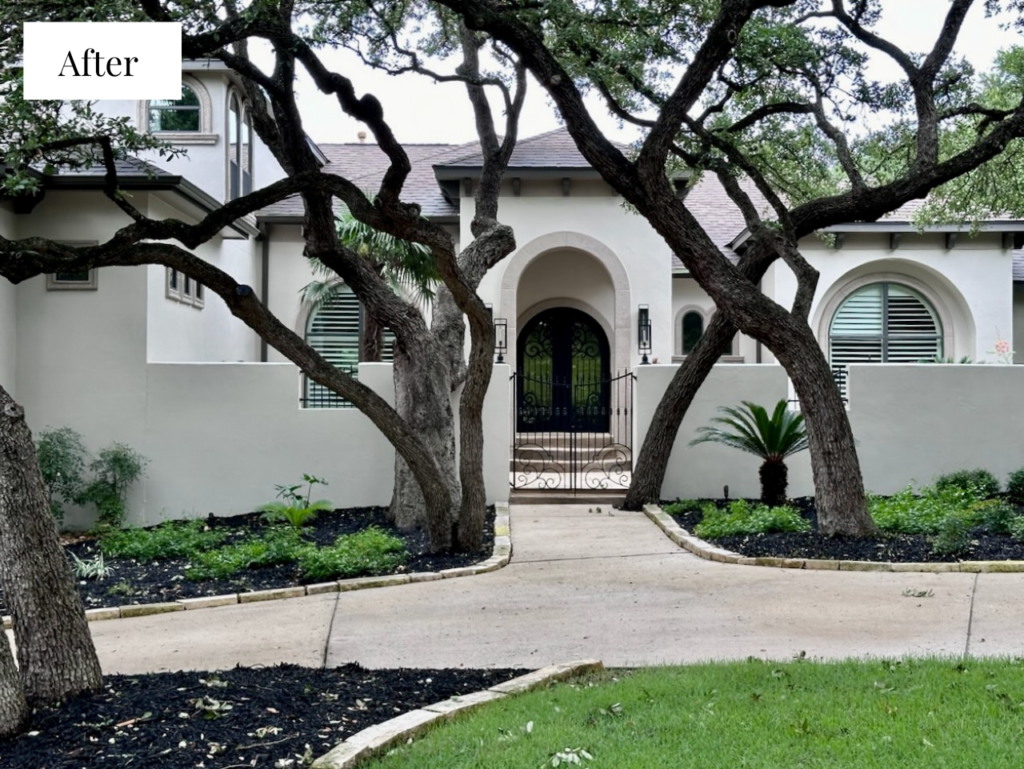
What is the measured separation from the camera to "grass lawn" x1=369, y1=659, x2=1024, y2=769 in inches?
180

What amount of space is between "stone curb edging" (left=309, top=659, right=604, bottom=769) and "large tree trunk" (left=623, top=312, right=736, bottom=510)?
8.01m

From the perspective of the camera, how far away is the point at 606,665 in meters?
6.70

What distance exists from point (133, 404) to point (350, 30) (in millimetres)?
6068

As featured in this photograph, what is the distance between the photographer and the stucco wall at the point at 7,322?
13977mm

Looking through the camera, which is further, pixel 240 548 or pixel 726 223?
pixel 726 223

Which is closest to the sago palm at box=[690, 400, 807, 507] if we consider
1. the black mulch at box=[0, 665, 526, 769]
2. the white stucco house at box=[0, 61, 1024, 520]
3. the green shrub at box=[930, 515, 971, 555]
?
the white stucco house at box=[0, 61, 1024, 520]

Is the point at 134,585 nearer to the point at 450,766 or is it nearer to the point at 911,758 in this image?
the point at 450,766

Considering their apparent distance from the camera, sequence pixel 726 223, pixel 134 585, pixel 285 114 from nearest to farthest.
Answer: pixel 134 585, pixel 285 114, pixel 726 223

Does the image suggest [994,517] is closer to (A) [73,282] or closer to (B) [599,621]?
(B) [599,621]

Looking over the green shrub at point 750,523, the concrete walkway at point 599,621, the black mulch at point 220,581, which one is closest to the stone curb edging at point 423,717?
the concrete walkway at point 599,621

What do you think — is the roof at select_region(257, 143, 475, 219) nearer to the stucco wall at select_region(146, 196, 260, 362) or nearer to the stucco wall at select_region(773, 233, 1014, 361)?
the stucco wall at select_region(146, 196, 260, 362)

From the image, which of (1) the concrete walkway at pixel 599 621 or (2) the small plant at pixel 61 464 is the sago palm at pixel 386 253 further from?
(1) the concrete walkway at pixel 599 621

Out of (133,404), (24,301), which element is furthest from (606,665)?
(24,301)

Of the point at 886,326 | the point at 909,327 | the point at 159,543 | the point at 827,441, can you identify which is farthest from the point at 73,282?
the point at 909,327
